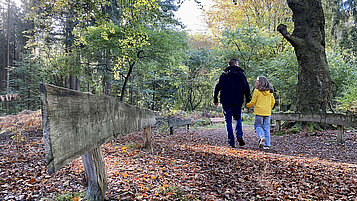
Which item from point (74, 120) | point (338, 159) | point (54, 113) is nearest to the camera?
point (54, 113)

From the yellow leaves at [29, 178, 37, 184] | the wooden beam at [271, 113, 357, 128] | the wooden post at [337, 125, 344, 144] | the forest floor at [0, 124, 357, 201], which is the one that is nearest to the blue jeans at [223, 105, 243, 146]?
the forest floor at [0, 124, 357, 201]

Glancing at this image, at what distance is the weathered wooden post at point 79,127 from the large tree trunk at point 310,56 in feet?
25.0

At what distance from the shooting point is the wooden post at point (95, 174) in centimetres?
216

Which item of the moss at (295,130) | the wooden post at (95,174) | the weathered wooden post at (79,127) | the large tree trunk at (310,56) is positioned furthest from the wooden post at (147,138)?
the large tree trunk at (310,56)

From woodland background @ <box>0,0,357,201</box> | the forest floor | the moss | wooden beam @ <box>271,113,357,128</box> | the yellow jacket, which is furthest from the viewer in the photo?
the moss

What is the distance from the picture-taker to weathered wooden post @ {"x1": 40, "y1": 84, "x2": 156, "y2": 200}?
1.21 metres

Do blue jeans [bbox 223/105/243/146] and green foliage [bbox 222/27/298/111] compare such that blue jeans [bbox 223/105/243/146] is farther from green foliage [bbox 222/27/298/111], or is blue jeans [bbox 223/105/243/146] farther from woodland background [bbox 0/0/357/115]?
green foliage [bbox 222/27/298/111]

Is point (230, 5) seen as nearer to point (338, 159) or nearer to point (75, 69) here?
point (75, 69)

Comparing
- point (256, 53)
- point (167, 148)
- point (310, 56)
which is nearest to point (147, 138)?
point (167, 148)

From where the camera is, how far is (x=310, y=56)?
8.10m

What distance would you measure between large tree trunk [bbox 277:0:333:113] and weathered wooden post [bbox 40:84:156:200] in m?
7.62

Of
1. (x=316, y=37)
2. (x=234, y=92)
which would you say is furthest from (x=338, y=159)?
(x=316, y=37)

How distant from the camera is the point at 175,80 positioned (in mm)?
18109

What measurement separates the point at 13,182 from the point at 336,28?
20368 mm
